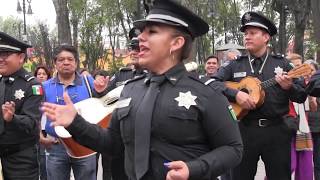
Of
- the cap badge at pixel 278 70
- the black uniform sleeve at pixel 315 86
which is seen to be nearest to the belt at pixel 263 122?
the cap badge at pixel 278 70

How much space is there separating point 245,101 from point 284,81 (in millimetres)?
425

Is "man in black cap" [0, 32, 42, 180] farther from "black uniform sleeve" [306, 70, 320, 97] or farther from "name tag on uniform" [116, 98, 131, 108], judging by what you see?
"black uniform sleeve" [306, 70, 320, 97]

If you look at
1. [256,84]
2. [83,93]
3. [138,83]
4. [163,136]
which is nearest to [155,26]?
[138,83]

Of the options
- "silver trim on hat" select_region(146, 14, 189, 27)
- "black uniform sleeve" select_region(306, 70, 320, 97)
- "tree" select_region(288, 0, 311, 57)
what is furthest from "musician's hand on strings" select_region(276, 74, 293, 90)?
"tree" select_region(288, 0, 311, 57)

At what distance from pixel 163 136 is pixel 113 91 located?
117 inches

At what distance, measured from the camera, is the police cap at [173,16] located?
2.96 metres

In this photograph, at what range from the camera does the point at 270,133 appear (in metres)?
5.25

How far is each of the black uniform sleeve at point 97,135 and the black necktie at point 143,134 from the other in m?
0.29

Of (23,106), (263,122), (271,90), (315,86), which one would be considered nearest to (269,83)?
(271,90)

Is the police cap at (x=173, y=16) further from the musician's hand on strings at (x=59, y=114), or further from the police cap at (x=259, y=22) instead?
the police cap at (x=259, y=22)

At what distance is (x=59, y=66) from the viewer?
5793mm

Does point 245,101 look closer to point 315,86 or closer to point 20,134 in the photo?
point 315,86

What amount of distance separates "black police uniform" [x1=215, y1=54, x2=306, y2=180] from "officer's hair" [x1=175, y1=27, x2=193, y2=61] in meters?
2.39

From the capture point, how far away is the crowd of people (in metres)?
2.88
